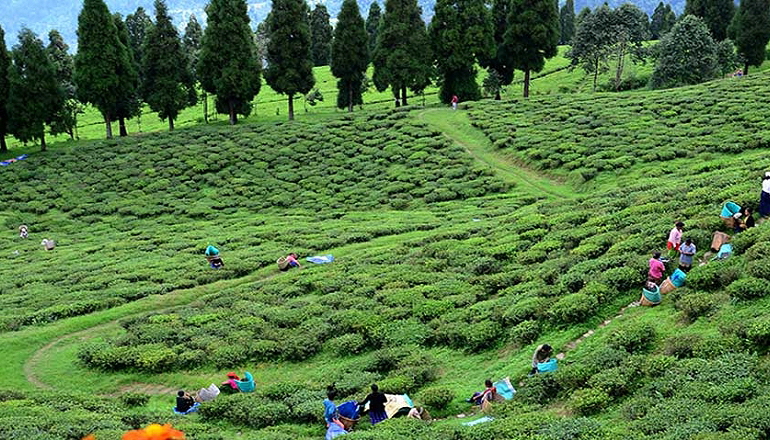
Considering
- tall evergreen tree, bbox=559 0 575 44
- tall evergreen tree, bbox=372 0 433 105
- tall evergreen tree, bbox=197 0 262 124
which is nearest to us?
tall evergreen tree, bbox=197 0 262 124

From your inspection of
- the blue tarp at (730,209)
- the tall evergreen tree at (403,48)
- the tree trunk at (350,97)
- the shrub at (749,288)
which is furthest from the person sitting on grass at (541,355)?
the tree trunk at (350,97)

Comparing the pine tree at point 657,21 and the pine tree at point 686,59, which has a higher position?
the pine tree at point 657,21

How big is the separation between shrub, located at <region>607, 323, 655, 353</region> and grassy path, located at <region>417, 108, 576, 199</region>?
21.3 meters

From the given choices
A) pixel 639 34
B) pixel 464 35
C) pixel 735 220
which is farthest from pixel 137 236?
pixel 639 34

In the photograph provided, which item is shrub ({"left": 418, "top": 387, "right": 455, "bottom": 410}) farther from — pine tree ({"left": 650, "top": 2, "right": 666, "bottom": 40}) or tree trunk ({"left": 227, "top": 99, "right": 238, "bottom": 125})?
pine tree ({"left": 650, "top": 2, "right": 666, "bottom": 40})

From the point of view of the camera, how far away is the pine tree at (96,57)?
184ft

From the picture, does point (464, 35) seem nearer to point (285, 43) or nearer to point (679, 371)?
point (285, 43)

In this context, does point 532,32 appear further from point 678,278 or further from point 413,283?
point 678,278

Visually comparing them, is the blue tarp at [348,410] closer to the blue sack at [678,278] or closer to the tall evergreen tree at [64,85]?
the blue sack at [678,278]

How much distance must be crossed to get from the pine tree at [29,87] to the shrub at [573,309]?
170 ft

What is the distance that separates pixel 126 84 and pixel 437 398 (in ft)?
168

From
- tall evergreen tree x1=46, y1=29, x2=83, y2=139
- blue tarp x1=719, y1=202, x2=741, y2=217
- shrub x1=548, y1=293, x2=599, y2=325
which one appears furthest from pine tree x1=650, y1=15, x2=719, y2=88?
tall evergreen tree x1=46, y1=29, x2=83, y2=139

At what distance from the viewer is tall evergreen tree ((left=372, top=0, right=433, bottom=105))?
61.6 metres

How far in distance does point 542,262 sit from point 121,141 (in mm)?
45667
